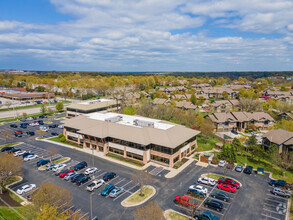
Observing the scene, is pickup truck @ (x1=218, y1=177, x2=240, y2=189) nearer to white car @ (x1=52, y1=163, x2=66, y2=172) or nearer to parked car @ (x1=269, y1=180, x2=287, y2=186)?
parked car @ (x1=269, y1=180, x2=287, y2=186)

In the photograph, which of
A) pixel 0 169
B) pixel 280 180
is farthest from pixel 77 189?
pixel 280 180

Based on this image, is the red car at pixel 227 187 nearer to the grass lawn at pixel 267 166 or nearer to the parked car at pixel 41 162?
the grass lawn at pixel 267 166

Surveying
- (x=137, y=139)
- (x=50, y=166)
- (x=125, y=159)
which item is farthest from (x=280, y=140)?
(x=50, y=166)

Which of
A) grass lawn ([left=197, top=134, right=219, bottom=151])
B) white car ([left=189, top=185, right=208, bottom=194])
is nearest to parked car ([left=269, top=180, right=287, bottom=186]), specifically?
white car ([left=189, top=185, right=208, bottom=194])

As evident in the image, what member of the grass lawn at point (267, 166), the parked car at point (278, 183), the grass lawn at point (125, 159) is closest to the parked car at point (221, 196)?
the parked car at point (278, 183)

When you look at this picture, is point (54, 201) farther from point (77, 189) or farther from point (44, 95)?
point (44, 95)

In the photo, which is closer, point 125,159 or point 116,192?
point 116,192

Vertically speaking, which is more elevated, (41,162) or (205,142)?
(41,162)

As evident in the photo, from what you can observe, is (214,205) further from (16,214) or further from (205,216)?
(16,214)
